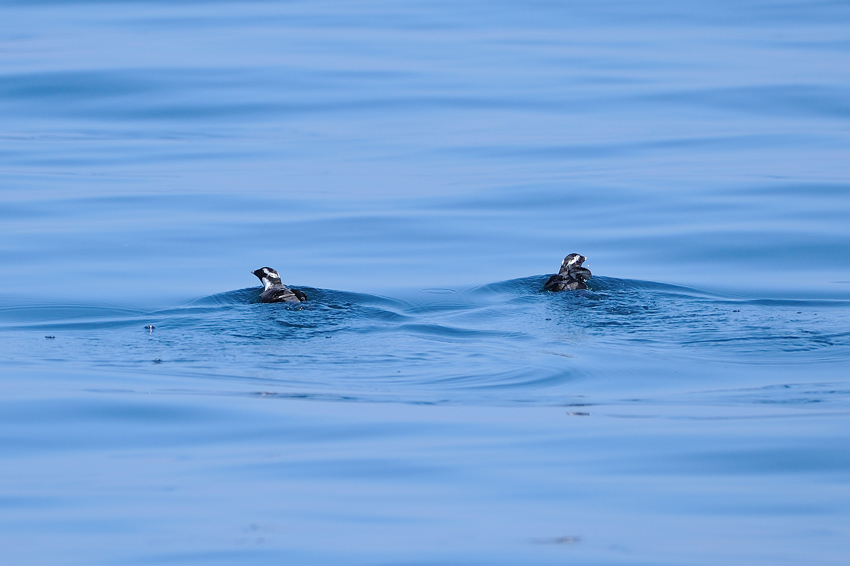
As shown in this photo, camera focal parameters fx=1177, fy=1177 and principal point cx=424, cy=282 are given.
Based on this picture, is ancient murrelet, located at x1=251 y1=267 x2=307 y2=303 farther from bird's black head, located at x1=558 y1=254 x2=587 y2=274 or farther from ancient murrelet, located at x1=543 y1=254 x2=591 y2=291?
bird's black head, located at x1=558 y1=254 x2=587 y2=274

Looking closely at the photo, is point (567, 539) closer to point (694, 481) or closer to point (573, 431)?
point (694, 481)

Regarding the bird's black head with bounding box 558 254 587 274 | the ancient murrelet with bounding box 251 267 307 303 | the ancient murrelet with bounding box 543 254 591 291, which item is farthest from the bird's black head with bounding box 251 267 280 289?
the bird's black head with bounding box 558 254 587 274

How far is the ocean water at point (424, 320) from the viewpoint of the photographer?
535cm

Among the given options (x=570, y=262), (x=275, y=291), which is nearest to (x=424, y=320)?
(x=275, y=291)

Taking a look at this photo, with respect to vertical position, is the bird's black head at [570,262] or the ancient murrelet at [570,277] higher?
the bird's black head at [570,262]

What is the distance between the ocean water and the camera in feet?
17.6

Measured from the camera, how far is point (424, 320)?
33.3 ft

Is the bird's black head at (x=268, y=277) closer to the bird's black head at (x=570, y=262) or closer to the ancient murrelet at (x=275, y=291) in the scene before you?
the ancient murrelet at (x=275, y=291)

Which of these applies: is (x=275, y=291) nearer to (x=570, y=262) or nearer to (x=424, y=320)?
(x=424, y=320)

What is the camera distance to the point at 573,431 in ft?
22.0

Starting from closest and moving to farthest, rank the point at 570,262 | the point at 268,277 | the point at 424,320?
Result: the point at 424,320
the point at 268,277
the point at 570,262

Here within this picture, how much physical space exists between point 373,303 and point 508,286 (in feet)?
4.71

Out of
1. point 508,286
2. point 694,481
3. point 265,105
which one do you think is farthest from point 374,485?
point 265,105

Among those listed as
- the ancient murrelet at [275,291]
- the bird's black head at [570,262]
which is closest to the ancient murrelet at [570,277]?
the bird's black head at [570,262]
